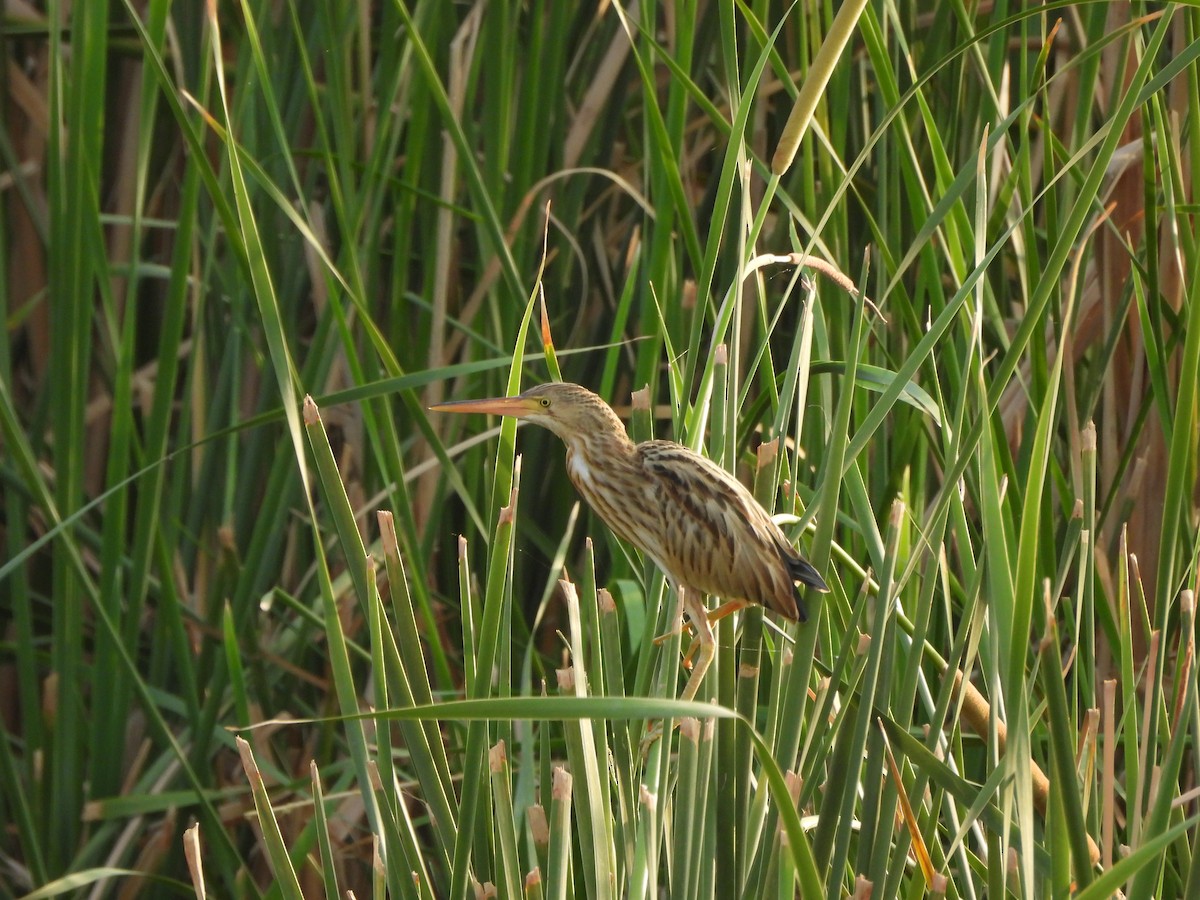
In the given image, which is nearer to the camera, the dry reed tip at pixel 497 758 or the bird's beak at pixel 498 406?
the dry reed tip at pixel 497 758

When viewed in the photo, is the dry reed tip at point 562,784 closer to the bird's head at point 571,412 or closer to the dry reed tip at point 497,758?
the dry reed tip at point 497,758

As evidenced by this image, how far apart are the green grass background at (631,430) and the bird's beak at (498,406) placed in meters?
0.04

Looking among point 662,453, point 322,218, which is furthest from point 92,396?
point 662,453

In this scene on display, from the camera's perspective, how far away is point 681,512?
1.09 metres

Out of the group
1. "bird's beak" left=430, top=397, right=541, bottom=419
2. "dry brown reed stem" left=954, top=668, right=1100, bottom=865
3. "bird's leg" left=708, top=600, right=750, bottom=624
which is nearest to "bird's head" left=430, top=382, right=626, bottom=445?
"bird's beak" left=430, top=397, right=541, bottom=419

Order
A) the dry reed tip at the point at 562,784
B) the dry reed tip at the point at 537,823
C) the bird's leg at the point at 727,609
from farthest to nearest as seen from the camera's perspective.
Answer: the bird's leg at the point at 727,609 < the dry reed tip at the point at 537,823 < the dry reed tip at the point at 562,784

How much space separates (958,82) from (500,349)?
538 mm

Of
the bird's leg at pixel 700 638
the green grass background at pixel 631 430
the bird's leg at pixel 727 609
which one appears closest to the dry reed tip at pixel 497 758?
the green grass background at pixel 631 430

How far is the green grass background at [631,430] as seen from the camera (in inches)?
34.1

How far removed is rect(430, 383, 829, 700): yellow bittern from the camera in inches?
38.4

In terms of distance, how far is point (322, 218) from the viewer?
1876mm

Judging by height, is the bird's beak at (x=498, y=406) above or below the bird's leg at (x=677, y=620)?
above

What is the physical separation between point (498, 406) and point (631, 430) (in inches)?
4.5

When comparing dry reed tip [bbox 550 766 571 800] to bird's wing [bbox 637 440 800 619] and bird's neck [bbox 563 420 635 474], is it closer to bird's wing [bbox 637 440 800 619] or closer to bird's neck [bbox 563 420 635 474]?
bird's wing [bbox 637 440 800 619]
